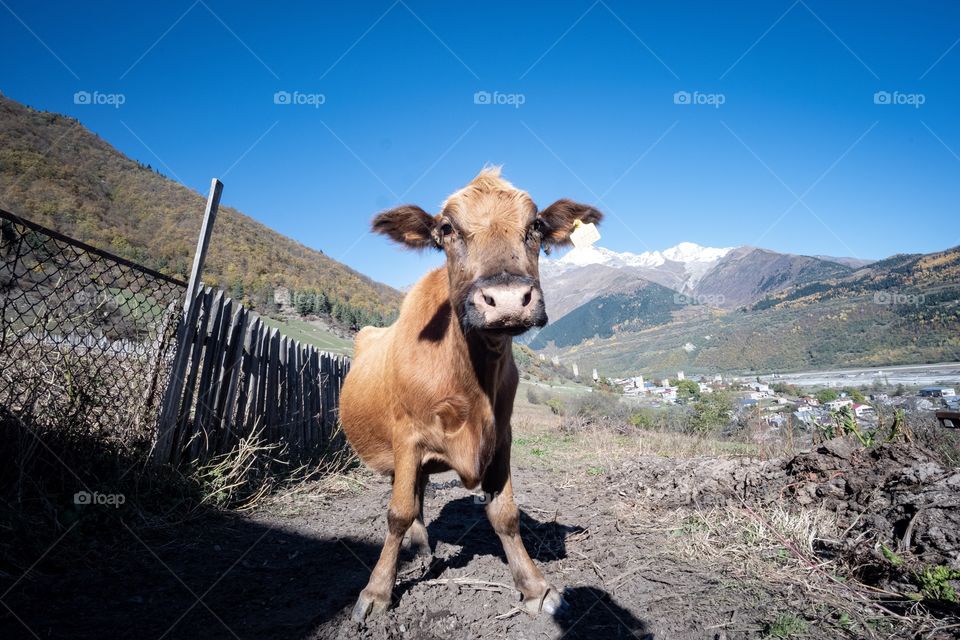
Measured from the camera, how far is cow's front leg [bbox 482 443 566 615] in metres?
3.10

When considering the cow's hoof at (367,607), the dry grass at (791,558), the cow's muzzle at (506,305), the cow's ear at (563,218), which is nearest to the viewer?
the cow's muzzle at (506,305)

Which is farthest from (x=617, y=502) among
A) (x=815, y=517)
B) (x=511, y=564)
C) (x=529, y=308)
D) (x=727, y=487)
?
(x=529, y=308)

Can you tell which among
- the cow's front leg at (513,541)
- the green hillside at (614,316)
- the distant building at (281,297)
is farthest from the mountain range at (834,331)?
the green hillside at (614,316)

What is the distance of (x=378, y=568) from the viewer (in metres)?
3.19

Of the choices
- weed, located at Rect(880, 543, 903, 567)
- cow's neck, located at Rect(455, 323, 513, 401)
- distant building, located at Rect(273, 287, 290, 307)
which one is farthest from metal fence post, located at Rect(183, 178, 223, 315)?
distant building, located at Rect(273, 287, 290, 307)

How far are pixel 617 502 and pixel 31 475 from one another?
5821 millimetres

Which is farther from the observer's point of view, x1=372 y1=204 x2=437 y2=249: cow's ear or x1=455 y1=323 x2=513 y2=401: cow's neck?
x1=372 y1=204 x2=437 y2=249: cow's ear

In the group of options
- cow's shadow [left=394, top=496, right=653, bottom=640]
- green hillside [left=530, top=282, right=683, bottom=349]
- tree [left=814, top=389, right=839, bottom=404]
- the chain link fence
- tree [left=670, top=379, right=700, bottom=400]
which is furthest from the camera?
green hillside [left=530, top=282, right=683, bottom=349]

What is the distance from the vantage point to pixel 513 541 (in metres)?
3.44

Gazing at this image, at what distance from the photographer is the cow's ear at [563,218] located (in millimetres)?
3844

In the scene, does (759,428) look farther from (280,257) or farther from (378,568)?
(280,257)

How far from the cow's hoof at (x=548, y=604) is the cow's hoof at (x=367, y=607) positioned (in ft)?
3.19

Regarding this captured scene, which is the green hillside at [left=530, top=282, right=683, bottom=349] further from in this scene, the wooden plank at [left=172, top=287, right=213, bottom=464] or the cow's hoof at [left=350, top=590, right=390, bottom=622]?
the cow's hoof at [left=350, top=590, right=390, bottom=622]

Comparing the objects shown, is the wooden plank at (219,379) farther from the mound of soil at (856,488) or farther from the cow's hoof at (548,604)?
the mound of soil at (856,488)
